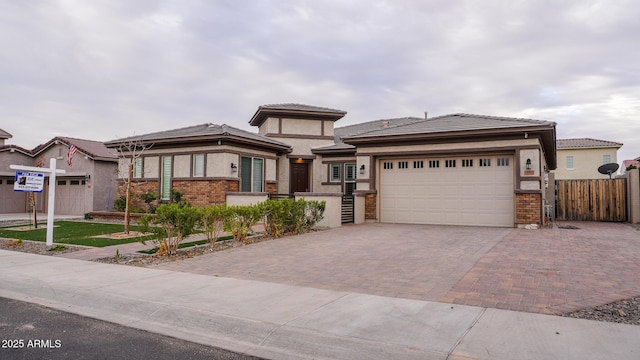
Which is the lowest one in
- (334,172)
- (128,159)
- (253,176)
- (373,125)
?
(253,176)

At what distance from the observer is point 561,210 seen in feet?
64.2

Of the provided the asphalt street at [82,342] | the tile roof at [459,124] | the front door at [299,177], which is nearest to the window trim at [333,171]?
the front door at [299,177]

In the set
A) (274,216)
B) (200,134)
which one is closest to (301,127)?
(200,134)

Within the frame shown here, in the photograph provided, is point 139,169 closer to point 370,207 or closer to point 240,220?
point 240,220

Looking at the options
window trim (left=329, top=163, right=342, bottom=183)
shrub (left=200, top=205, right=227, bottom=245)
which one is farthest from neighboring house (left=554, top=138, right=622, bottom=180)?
shrub (left=200, top=205, right=227, bottom=245)

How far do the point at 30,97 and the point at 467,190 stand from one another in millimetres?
22254

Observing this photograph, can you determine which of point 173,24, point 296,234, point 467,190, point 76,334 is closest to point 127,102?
point 173,24

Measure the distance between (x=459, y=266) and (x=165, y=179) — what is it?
618 inches

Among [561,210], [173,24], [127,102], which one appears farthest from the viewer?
[127,102]

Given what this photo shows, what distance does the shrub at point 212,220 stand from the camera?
10047mm

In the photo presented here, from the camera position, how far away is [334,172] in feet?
70.6

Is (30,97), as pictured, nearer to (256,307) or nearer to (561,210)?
(256,307)

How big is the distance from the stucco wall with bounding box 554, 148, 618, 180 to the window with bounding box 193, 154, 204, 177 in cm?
3664

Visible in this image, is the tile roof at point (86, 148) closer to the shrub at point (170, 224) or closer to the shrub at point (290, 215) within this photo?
the shrub at point (290, 215)
